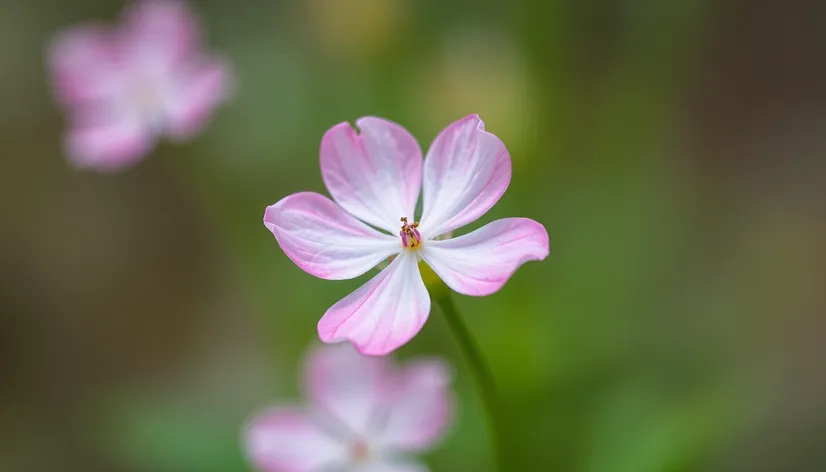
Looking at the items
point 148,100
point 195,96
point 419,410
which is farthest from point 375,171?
point 148,100

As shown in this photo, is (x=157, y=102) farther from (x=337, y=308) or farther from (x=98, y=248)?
(x=98, y=248)

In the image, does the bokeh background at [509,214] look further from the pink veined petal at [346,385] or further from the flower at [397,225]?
the flower at [397,225]

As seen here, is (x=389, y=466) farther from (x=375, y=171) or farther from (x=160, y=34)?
(x=160, y=34)

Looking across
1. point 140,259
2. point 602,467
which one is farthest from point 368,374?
point 140,259

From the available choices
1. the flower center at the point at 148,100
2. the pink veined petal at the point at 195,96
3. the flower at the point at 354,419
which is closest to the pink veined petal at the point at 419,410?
the flower at the point at 354,419

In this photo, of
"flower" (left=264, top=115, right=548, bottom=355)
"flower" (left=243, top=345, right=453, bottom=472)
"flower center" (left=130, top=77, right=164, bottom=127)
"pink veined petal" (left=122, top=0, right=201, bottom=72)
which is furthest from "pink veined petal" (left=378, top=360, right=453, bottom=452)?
"pink veined petal" (left=122, top=0, right=201, bottom=72)
